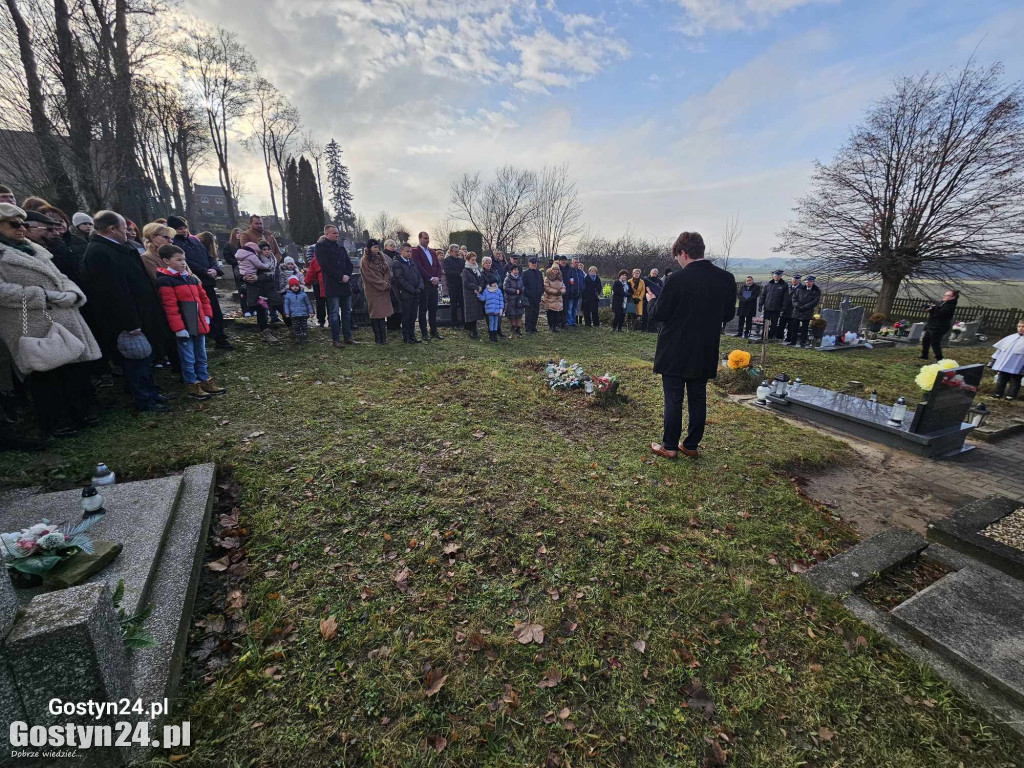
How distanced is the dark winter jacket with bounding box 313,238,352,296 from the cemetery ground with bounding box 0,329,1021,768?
3.61 m

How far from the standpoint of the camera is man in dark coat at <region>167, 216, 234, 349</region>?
7.04m

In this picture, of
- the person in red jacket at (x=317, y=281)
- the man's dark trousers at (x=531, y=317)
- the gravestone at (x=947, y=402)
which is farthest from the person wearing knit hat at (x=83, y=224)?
the gravestone at (x=947, y=402)

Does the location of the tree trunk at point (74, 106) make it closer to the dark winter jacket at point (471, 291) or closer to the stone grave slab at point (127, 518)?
the dark winter jacket at point (471, 291)

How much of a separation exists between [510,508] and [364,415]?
2.72 metres

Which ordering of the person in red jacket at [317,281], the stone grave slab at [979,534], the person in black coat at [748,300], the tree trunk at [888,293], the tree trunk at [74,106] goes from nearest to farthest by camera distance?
the stone grave slab at [979,534]
the person in red jacket at [317,281]
the tree trunk at [74,106]
the person in black coat at [748,300]
the tree trunk at [888,293]

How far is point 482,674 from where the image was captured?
7.40 ft

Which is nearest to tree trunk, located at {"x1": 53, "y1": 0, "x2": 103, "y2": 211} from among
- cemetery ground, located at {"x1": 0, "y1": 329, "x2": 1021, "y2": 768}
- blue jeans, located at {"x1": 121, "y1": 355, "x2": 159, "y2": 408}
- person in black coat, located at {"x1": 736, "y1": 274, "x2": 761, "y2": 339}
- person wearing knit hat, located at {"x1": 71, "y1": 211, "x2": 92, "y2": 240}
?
person wearing knit hat, located at {"x1": 71, "y1": 211, "x2": 92, "y2": 240}

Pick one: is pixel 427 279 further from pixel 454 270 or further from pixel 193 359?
pixel 193 359

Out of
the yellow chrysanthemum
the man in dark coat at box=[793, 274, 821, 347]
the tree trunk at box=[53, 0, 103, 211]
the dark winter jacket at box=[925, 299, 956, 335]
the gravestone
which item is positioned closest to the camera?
the gravestone

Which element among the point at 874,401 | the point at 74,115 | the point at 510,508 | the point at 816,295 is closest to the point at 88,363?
the point at 510,508

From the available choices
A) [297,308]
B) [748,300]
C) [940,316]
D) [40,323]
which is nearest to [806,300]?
[748,300]

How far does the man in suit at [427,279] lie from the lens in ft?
32.4

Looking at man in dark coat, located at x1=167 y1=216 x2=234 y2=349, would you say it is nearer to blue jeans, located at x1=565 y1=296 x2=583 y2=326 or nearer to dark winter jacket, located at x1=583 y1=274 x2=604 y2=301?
blue jeans, located at x1=565 y1=296 x2=583 y2=326

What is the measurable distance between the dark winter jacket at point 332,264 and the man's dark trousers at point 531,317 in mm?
5535
